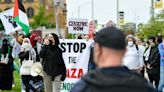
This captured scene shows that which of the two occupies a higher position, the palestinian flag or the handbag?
the palestinian flag

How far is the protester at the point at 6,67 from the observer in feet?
A: 62.1

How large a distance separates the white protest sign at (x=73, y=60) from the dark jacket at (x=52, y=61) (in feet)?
1.77

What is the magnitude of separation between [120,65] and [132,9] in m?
88.9

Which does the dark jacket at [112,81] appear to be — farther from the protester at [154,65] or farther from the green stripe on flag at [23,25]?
the green stripe on flag at [23,25]

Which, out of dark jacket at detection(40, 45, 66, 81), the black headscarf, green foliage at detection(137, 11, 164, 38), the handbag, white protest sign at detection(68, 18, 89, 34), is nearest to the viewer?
dark jacket at detection(40, 45, 66, 81)

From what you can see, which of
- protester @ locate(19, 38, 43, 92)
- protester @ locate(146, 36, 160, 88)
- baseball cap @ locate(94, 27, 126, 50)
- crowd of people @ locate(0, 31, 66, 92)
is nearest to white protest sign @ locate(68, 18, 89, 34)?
crowd of people @ locate(0, 31, 66, 92)

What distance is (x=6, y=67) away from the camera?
755 inches

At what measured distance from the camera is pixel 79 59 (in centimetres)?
1431

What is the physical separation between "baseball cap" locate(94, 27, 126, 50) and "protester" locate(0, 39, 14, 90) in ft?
49.1

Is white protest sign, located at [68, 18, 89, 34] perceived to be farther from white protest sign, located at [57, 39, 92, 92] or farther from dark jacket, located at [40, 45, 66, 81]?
dark jacket, located at [40, 45, 66, 81]

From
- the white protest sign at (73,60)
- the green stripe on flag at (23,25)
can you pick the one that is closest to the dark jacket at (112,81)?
the white protest sign at (73,60)

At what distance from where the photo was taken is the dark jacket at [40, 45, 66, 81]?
536 inches

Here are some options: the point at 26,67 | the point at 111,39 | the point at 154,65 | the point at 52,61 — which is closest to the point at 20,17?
the point at 26,67

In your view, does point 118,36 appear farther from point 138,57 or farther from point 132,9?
point 132,9
